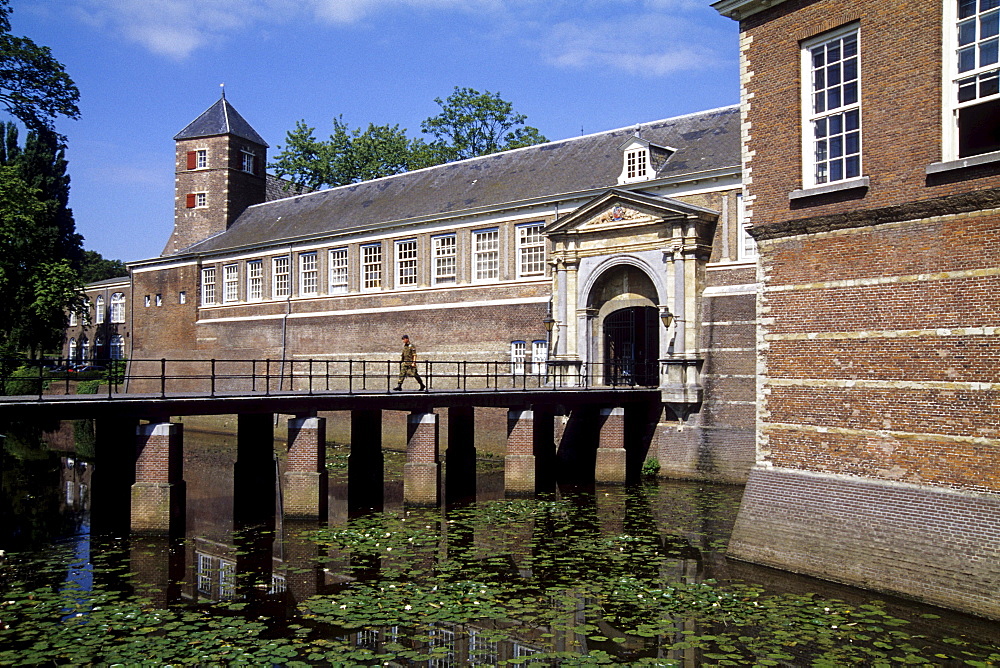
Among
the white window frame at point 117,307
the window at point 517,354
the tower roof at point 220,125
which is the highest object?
the tower roof at point 220,125

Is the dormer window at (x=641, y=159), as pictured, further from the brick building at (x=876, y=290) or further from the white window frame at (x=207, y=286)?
the white window frame at (x=207, y=286)

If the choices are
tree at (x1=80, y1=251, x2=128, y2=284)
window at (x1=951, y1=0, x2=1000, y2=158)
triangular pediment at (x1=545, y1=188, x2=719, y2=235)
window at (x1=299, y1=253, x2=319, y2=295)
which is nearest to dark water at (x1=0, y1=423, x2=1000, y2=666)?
window at (x1=951, y1=0, x2=1000, y2=158)

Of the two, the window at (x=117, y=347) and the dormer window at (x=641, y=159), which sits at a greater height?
the dormer window at (x=641, y=159)

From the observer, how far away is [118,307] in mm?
48344

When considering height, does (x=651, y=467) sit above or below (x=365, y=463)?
below

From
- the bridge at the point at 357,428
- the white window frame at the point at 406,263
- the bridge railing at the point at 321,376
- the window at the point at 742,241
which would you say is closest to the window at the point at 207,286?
the bridge railing at the point at 321,376

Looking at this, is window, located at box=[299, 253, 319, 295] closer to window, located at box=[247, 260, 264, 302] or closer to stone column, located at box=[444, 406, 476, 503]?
window, located at box=[247, 260, 264, 302]

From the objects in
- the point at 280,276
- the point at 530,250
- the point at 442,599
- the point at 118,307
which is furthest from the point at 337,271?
the point at 442,599

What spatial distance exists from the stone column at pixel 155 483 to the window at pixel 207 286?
83.9 feet

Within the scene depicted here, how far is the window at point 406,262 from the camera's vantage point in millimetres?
30297

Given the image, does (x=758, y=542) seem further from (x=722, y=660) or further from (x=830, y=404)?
(x=722, y=660)

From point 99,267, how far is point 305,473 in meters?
71.2

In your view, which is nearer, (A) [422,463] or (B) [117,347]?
(A) [422,463]

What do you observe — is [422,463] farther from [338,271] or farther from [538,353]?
[338,271]
